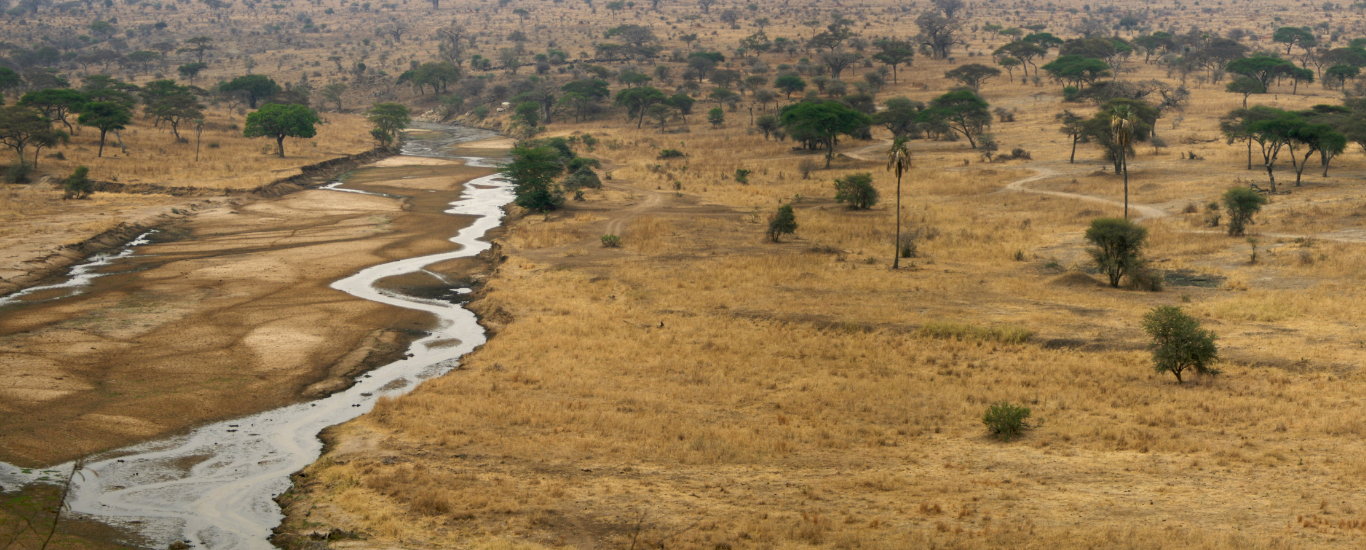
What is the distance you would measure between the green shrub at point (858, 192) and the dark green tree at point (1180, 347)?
39476mm

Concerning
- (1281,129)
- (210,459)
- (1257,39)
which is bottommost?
(210,459)

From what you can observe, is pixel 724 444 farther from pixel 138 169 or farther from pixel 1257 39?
pixel 1257 39

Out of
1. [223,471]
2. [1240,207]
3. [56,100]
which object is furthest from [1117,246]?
[56,100]

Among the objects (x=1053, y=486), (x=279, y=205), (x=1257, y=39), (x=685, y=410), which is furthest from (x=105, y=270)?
Result: (x=1257, y=39)

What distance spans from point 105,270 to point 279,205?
985 inches

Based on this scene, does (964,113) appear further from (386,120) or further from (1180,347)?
(1180,347)

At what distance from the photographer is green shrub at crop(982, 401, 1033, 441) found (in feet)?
79.8

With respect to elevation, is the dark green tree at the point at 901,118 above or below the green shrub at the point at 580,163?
above

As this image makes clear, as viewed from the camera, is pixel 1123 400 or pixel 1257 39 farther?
pixel 1257 39

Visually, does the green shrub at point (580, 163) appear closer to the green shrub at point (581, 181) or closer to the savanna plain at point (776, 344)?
the savanna plain at point (776, 344)

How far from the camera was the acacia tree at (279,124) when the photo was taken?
100000 millimetres

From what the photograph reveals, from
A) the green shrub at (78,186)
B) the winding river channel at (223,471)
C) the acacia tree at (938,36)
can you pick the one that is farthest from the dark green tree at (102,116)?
the acacia tree at (938,36)

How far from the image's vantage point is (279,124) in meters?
99.9

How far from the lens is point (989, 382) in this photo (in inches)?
1161
